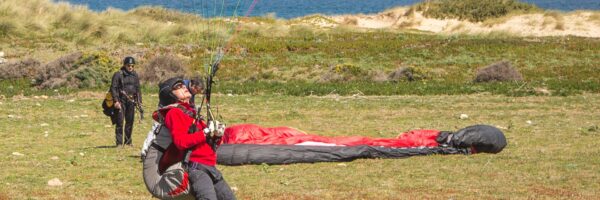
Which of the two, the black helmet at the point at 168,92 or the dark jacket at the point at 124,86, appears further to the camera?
the dark jacket at the point at 124,86

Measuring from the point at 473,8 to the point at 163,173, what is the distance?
48812 mm

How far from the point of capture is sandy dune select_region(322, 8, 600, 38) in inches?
1876

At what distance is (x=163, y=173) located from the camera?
7.94 metres

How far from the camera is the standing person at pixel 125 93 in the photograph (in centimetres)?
1540

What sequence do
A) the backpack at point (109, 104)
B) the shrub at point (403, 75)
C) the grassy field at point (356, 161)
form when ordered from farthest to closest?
1. the shrub at point (403, 75)
2. the backpack at point (109, 104)
3. the grassy field at point (356, 161)

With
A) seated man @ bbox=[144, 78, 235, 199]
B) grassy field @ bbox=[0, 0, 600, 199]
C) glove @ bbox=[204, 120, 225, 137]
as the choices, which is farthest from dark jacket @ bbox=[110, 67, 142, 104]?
glove @ bbox=[204, 120, 225, 137]

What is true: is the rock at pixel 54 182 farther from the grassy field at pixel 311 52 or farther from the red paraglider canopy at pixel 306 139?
the grassy field at pixel 311 52

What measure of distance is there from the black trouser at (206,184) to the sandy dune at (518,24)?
1482 inches

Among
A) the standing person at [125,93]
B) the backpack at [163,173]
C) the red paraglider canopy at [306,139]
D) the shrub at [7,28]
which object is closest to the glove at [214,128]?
the backpack at [163,173]

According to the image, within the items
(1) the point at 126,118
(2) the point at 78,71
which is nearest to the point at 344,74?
(2) the point at 78,71

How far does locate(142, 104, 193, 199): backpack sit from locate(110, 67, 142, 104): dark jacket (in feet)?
24.7

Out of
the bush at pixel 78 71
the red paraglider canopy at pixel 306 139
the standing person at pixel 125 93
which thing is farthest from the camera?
the bush at pixel 78 71

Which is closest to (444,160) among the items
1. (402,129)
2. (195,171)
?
(402,129)

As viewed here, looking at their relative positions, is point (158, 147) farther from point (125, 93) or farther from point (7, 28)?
point (7, 28)
